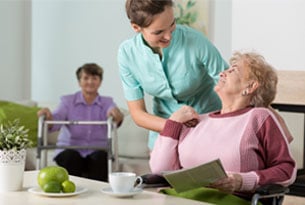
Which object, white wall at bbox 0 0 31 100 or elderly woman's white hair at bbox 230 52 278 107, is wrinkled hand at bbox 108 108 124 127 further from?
elderly woman's white hair at bbox 230 52 278 107

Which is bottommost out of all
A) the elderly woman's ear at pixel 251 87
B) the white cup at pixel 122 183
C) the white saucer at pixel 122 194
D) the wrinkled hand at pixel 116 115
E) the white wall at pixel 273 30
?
the wrinkled hand at pixel 116 115

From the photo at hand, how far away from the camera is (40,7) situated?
6.04 m

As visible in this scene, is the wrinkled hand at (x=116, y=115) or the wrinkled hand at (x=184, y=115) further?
the wrinkled hand at (x=116, y=115)

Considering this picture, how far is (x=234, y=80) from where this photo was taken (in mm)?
2422

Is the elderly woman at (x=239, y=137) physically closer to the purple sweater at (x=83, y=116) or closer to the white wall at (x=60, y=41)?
the white wall at (x=60, y=41)

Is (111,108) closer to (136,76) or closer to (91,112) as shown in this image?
(91,112)

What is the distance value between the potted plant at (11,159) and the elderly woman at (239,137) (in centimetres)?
59

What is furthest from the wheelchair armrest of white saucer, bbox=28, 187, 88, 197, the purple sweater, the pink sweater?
the purple sweater

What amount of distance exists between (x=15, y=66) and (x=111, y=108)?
71.2 inches

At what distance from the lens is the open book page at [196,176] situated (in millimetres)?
1923

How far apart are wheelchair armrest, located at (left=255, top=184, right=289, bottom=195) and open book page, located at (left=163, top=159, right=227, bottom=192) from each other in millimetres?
171

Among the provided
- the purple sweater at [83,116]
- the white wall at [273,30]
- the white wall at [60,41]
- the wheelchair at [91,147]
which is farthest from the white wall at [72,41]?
the white wall at [273,30]

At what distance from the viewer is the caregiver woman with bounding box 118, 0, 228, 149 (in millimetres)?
2574

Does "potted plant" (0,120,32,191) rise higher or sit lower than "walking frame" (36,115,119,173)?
higher
